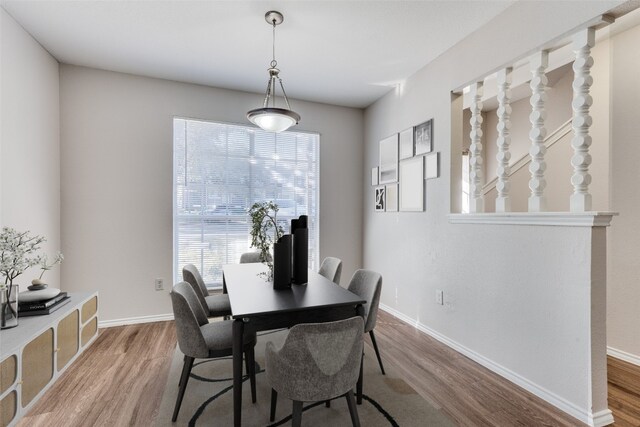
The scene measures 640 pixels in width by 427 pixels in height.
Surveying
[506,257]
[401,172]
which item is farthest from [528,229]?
[401,172]

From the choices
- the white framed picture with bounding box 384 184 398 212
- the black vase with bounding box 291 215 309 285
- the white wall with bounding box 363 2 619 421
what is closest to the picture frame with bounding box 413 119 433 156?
the white wall with bounding box 363 2 619 421

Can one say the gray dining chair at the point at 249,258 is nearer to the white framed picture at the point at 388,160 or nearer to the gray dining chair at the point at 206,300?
the gray dining chair at the point at 206,300

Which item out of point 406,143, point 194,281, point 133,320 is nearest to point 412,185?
point 406,143

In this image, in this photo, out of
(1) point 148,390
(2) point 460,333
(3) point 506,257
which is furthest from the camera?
(2) point 460,333

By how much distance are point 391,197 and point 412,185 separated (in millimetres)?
431

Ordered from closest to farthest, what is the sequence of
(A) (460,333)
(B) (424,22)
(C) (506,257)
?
1. (C) (506,257)
2. (B) (424,22)
3. (A) (460,333)

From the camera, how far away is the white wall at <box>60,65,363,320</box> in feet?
10.6

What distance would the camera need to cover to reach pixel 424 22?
2520 millimetres

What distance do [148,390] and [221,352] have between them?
0.85m

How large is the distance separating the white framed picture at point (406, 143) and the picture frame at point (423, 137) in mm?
73

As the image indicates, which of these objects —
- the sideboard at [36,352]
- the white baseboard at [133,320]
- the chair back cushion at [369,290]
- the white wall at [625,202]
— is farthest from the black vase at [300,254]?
the white wall at [625,202]

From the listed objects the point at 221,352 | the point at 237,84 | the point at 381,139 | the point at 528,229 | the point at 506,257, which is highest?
the point at 237,84

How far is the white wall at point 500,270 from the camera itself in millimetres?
1900

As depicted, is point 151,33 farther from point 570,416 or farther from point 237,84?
point 570,416
